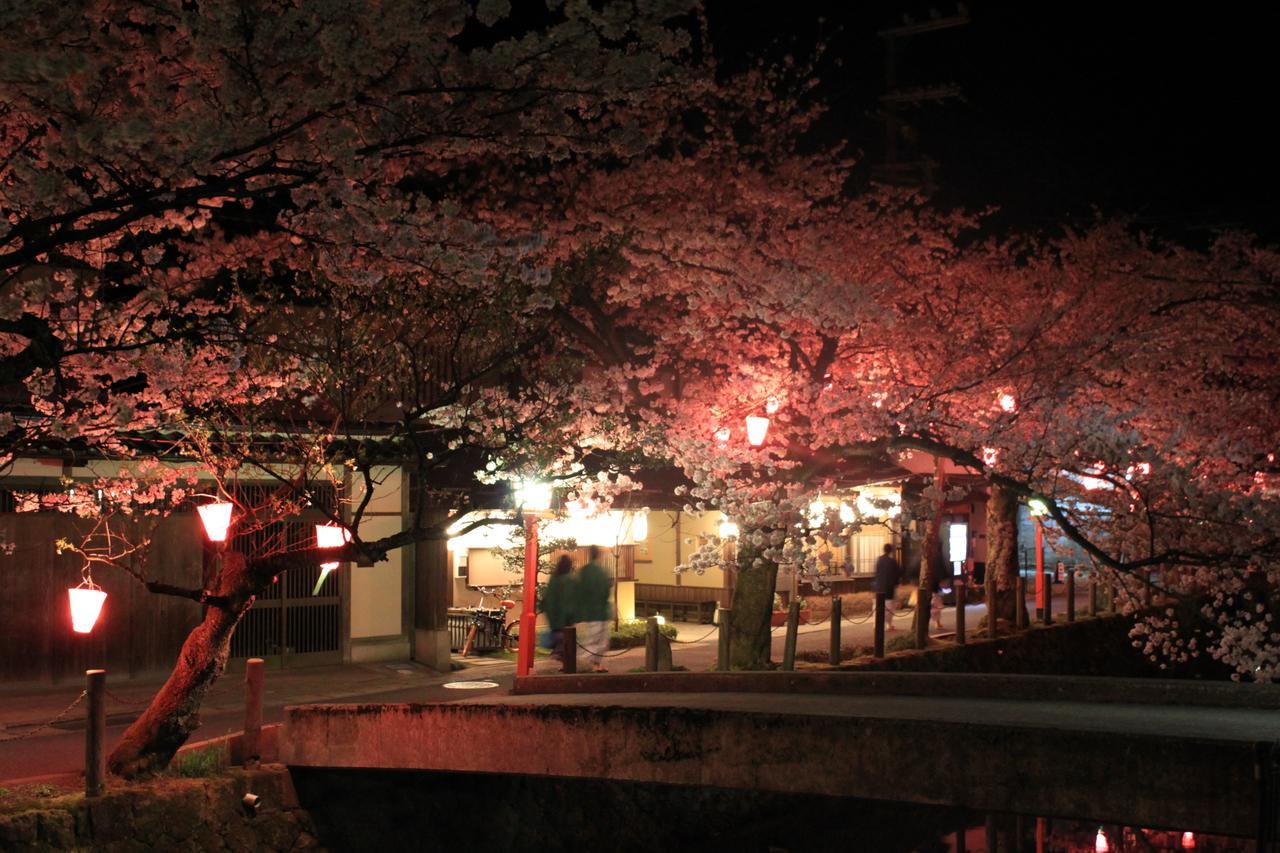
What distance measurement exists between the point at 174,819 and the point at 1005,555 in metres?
18.1

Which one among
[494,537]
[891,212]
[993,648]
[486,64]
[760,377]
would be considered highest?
[891,212]

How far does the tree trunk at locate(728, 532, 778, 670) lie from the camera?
15.3 metres

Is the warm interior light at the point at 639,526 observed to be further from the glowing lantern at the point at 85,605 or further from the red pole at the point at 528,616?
the glowing lantern at the point at 85,605

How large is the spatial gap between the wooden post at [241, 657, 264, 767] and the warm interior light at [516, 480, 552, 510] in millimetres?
4312

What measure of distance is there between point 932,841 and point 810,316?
298 inches

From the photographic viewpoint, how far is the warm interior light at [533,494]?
46.3 feet

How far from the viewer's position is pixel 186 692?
10344mm

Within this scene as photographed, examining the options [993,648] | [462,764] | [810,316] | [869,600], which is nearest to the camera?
[462,764]

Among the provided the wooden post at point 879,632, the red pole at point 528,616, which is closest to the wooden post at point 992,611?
the wooden post at point 879,632

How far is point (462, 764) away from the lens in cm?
1005

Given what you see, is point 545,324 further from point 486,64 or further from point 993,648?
point 993,648

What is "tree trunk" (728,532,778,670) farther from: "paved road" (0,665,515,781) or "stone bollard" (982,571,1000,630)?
"stone bollard" (982,571,1000,630)

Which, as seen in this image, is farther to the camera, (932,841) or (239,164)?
(932,841)

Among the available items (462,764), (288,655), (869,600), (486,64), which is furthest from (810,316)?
(869,600)
